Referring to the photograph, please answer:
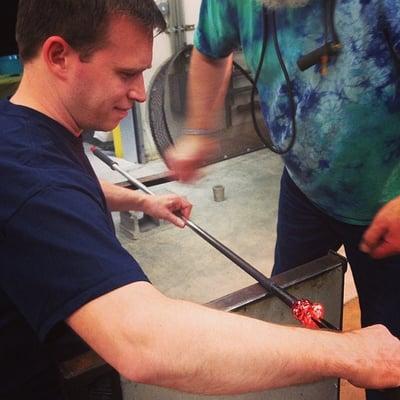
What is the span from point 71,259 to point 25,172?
14 centimetres

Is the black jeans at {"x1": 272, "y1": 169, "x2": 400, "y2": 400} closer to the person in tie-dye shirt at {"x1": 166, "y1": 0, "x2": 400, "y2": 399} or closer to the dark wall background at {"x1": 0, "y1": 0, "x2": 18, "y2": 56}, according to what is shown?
the person in tie-dye shirt at {"x1": 166, "y1": 0, "x2": 400, "y2": 399}

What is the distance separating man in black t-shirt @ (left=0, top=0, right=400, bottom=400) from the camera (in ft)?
2.01

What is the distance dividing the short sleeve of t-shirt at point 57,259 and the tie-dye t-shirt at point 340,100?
591 mm

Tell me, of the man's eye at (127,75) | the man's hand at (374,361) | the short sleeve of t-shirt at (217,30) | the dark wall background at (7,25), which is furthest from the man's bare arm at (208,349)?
the dark wall background at (7,25)

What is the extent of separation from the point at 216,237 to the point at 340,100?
5.61 feet

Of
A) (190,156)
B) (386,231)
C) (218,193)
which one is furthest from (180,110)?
(386,231)

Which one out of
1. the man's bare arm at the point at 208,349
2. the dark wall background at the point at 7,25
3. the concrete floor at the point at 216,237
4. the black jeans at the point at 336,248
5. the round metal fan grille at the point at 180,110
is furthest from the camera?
the dark wall background at the point at 7,25

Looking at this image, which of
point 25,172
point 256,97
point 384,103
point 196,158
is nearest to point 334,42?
point 384,103

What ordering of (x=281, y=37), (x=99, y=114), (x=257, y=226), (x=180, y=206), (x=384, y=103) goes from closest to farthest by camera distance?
(x=99, y=114) < (x=384, y=103) < (x=281, y=37) < (x=180, y=206) < (x=257, y=226)

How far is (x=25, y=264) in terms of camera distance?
0.63 meters

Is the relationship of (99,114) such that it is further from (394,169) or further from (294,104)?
(394,169)

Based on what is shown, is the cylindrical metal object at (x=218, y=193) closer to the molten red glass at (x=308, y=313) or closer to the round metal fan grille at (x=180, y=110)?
the round metal fan grille at (x=180, y=110)

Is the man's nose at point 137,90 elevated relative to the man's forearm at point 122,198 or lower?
elevated

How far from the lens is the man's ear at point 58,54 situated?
2.47ft
